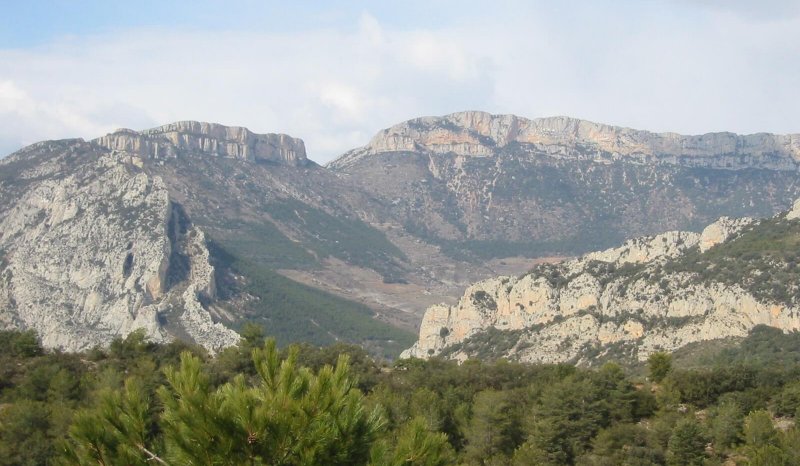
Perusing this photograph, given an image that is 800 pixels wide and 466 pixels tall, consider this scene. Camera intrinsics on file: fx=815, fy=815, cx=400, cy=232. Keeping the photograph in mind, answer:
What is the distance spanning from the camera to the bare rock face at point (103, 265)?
148 meters

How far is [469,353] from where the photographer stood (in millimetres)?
103188

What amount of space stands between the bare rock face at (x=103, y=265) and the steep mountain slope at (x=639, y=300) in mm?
49347

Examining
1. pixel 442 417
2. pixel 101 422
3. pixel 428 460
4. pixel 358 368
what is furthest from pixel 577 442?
pixel 101 422

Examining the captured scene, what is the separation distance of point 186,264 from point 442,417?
480 ft

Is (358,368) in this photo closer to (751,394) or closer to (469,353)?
(751,394)

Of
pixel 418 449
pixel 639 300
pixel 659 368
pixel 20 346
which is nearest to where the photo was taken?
pixel 418 449

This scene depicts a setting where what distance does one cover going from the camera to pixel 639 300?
3543 inches

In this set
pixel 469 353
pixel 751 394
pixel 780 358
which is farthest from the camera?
pixel 469 353

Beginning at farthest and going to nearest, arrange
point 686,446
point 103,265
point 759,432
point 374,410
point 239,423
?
1. point 103,265
2. point 759,432
3. point 686,446
4. point 374,410
5. point 239,423

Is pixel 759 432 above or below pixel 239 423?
below

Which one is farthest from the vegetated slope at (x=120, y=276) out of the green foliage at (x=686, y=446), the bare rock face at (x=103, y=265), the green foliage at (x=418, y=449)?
the green foliage at (x=418, y=449)

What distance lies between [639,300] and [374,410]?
81.4 m

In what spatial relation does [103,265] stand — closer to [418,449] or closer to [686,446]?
[686,446]

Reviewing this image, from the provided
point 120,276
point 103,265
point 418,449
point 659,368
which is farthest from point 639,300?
point 103,265
